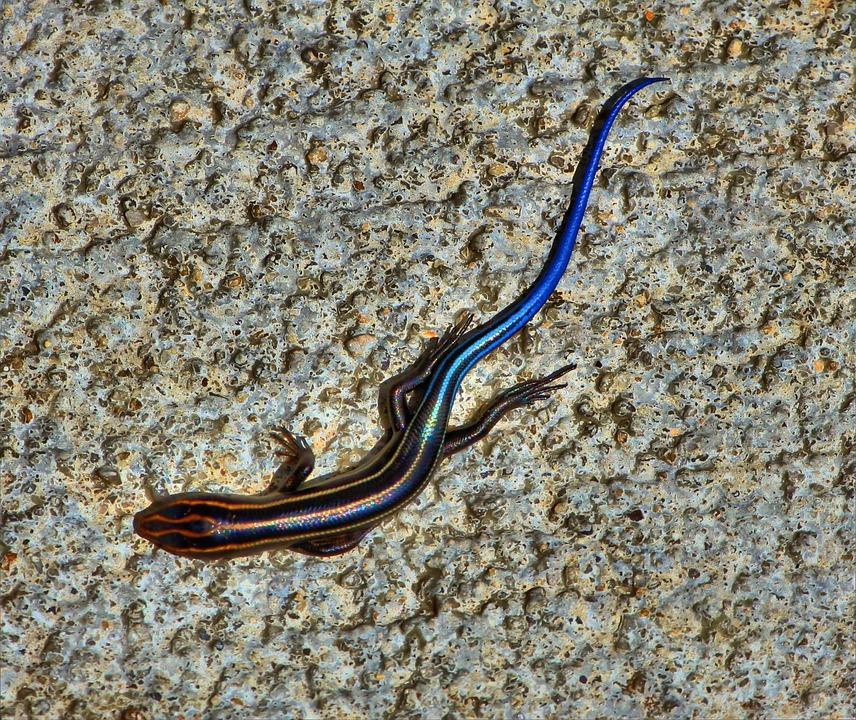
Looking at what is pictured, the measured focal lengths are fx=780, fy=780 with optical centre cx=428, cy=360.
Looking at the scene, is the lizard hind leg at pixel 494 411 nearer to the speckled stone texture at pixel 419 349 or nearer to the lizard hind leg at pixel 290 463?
the speckled stone texture at pixel 419 349

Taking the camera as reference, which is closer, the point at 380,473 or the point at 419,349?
the point at 380,473

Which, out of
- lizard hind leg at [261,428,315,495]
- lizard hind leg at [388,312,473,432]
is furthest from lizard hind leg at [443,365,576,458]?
lizard hind leg at [261,428,315,495]

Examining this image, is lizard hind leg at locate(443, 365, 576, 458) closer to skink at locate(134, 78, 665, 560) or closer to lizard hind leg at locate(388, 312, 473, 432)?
skink at locate(134, 78, 665, 560)

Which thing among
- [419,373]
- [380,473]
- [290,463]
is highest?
[419,373]

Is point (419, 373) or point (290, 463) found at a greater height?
point (419, 373)

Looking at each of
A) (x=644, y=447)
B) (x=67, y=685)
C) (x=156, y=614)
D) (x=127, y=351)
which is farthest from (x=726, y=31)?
(x=67, y=685)

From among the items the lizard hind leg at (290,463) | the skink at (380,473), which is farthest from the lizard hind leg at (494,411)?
the lizard hind leg at (290,463)

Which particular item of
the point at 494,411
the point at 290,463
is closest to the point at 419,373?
the point at 494,411

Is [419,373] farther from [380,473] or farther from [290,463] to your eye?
[290,463]
